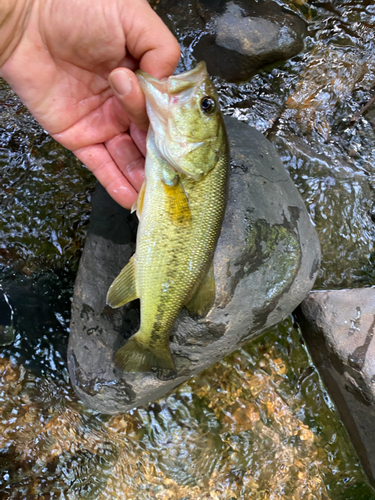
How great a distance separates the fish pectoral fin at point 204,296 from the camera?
2.71 metres

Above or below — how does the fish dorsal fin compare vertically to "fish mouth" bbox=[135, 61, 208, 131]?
below

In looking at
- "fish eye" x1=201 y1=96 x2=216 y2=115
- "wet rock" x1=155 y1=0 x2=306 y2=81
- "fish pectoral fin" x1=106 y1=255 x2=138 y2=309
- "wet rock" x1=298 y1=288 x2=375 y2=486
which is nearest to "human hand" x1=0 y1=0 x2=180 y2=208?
"fish eye" x1=201 y1=96 x2=216 y2=115

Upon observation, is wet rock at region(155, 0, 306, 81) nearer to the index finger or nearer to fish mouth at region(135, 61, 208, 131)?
the index finger

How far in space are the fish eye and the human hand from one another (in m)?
0.42

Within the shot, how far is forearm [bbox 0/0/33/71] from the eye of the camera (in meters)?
2.68

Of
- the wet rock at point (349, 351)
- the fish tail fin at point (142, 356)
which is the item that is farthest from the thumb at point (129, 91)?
the wet rock at point (349, 351)

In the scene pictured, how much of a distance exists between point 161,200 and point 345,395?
2.90 metres

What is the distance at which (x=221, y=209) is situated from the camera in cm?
262

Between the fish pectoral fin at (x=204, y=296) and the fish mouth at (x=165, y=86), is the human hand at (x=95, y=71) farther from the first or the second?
the fish pectoral fin at (x=204, y=296)

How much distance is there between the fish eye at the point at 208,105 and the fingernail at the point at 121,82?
51cm

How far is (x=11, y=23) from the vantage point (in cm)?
272

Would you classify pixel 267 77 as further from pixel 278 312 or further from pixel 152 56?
Answer: pixel 278 312

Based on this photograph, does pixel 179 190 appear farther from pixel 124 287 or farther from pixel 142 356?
pixel 142 356

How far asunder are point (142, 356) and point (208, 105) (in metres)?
1.91
